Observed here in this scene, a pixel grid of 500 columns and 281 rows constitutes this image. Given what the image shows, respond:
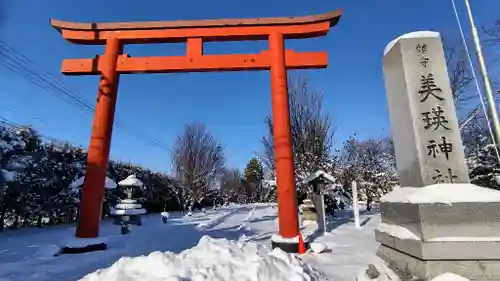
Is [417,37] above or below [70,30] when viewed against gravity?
below

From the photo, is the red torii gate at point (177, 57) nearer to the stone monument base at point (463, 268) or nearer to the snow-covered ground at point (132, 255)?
the snow-covered ground at point (132, 255)

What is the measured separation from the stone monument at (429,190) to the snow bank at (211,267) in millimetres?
1349

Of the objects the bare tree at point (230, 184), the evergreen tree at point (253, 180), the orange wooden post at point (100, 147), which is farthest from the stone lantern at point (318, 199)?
the evergreen tree at point (253, 180)

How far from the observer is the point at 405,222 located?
3857 millimetres

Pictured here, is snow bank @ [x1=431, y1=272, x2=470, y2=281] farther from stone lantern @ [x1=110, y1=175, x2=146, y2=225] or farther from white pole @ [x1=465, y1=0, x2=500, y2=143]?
stone lantern @ [x1=110, y1=175, x2=146, y2=225]

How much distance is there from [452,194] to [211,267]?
124 inches

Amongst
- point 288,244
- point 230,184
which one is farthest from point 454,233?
point 230,184

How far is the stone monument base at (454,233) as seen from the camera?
3.33m

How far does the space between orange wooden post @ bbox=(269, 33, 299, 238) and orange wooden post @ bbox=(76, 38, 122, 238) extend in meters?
4.38

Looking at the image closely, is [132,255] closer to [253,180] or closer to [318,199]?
[318,199]

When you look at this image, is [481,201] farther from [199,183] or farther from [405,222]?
[199,183]

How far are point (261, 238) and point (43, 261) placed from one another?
5324 millimetres

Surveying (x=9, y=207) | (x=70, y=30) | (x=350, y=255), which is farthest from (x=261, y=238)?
(x=9, y=207)

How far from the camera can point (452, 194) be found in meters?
3.56
